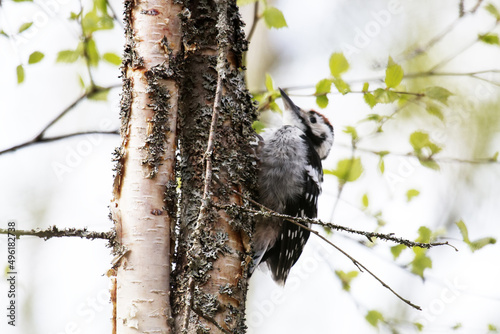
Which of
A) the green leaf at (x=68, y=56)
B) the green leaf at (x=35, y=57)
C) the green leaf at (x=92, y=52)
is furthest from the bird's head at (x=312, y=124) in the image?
the green leaf at (x=35, y=57)

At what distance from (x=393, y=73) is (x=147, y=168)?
132 centimetres

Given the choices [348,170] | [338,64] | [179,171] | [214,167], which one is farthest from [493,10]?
[179,171]

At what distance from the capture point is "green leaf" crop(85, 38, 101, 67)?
265 centimetres

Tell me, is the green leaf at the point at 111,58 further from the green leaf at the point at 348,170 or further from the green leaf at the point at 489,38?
the green leaf at the point at 489,38

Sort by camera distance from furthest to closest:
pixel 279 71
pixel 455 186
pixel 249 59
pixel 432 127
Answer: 1. pixel 279 71
2. pixel 249 59
3. pixel 455 186
4. pixel 432 127

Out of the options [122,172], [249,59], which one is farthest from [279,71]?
[122,172]

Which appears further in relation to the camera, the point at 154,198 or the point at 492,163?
the point at 492,163

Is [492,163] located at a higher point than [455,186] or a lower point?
lower

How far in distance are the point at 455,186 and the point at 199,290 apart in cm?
295

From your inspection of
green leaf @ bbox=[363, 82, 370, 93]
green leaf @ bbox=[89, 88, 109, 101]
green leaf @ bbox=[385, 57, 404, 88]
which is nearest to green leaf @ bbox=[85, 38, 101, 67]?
green leaf @ bbox=[89, 88, 109, 101]

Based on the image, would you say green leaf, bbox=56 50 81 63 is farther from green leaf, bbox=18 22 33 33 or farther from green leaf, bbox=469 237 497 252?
green leaf, bbox=469 237 497 252

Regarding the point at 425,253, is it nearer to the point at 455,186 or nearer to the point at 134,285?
the point at 455,186

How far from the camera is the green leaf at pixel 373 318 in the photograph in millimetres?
2991

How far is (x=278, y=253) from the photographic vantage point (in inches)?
120
